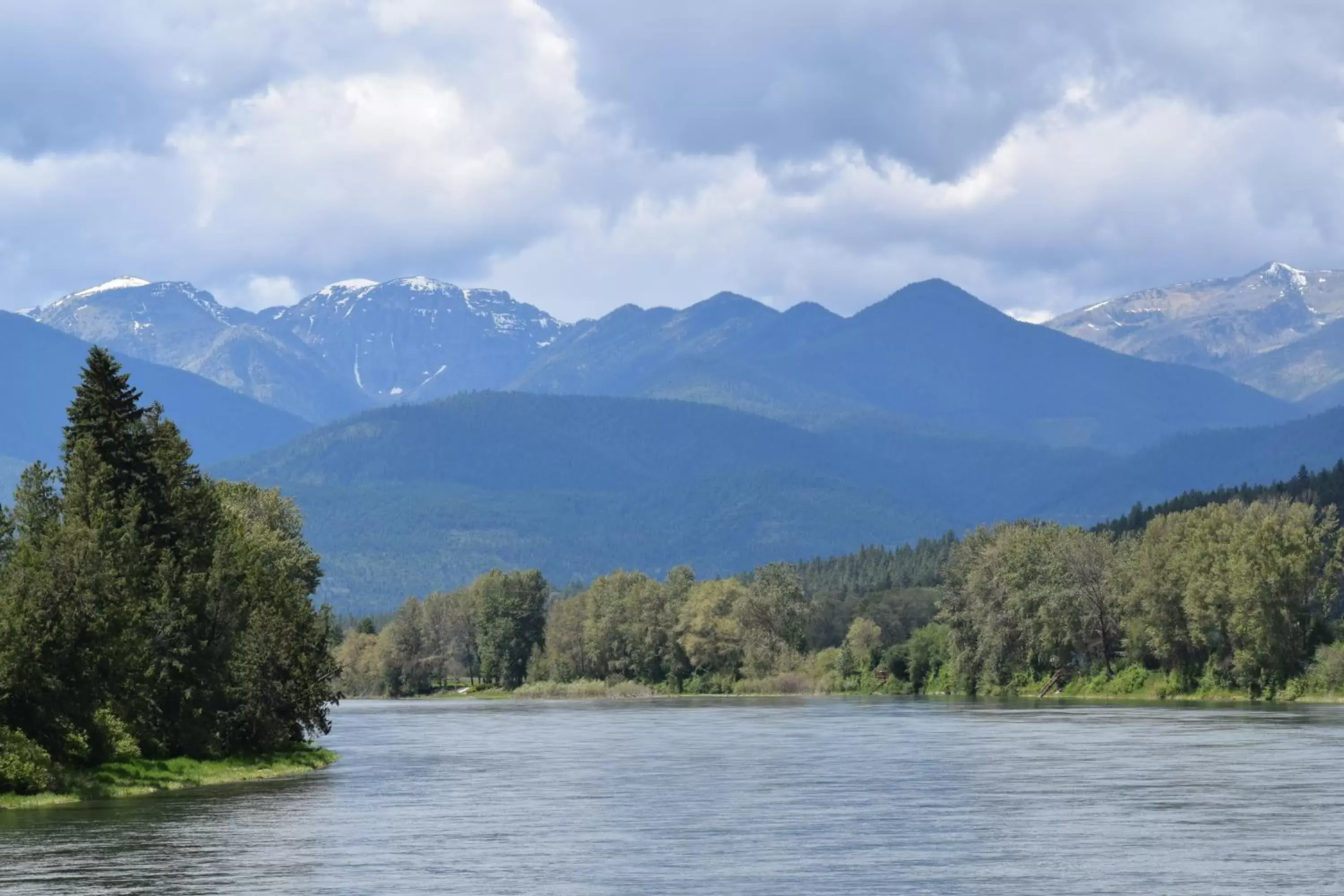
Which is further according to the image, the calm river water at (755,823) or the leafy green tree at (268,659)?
the leafy green tree at (268,659)

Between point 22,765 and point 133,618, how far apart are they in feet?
28.8

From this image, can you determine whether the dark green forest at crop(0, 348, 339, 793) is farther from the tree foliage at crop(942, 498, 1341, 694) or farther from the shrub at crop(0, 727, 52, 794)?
the tree foliage at crop(942, 498, 1341, 694)

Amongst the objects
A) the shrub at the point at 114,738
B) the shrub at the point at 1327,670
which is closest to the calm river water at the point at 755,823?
the shrub at the point at 114,738

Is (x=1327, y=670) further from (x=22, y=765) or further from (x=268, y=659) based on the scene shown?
(x=22, y=765)

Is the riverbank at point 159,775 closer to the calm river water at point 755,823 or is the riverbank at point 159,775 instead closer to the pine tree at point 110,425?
the calm river water at point 755,823

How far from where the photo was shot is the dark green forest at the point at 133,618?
74562mm

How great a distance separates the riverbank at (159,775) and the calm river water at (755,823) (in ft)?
4.88

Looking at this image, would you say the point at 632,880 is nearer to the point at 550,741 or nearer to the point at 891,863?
the point at 891,863

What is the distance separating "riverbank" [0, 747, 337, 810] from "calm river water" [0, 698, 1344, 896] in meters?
1.49

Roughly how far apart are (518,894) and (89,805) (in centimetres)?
3161

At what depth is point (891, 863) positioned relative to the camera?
56500 millimetres

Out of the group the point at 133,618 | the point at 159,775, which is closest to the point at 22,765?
the point at 133,618

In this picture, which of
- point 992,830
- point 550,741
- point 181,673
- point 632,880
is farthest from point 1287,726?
point 632,880

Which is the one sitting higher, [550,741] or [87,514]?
[87,514]
